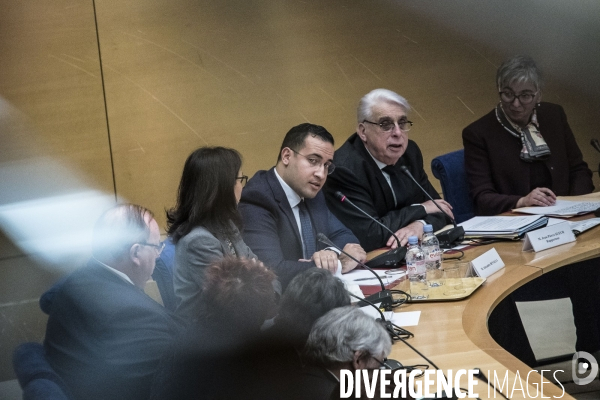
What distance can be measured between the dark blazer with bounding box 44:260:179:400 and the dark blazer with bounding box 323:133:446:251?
136 cm

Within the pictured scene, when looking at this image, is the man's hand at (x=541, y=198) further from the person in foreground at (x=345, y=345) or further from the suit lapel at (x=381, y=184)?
the person in foreground at (x=345, y=345)

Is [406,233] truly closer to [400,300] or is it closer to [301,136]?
[301,136]

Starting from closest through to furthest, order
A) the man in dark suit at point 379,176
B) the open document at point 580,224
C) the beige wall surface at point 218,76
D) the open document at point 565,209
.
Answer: the open document at point 580,224 → the open document at point 565,209 → the man in dark suit at point 379,176 → the beige wall surface at point 218,76

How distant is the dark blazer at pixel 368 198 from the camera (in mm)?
3131

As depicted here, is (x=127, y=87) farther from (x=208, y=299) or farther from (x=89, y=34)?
(x=208, y=299)

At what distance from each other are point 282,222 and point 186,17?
2.14 m

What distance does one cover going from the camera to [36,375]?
134cm

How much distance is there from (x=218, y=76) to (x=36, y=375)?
3421 millimetres

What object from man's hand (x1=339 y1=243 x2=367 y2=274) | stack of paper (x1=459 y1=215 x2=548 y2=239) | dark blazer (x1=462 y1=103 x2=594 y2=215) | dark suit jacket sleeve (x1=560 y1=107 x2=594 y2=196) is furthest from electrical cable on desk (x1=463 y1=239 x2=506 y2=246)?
dark suit jacket sleeve (x1=560 y1=107 x2=594 y2=196)

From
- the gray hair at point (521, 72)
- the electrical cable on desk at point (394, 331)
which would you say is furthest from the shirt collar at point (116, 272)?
the gray hair at point (521, 72)

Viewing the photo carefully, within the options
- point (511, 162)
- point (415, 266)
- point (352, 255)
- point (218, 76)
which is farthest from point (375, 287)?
point (218, 76)

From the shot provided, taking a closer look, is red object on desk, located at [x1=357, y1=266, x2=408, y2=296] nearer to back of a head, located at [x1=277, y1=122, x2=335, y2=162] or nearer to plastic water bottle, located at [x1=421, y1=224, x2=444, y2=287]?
plastic water bottle, located at [x1=421, y1=224, x2=444, y2=287]

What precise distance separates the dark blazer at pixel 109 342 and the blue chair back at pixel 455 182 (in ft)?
6.55

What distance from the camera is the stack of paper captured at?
9.36ft
